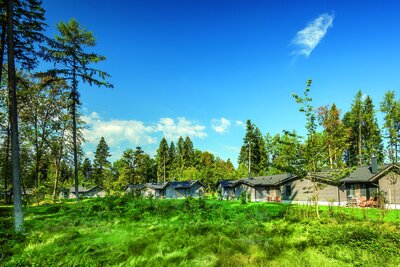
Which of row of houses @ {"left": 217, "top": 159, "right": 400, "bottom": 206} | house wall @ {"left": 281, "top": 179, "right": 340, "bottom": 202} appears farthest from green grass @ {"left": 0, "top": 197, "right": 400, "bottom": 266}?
house wall @ {"left": 281, "top": 179, "right": 340, "bottom": 202}

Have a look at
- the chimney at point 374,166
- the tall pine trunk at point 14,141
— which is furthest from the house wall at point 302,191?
the tall pine trunk at point 14,141

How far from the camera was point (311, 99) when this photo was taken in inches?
612

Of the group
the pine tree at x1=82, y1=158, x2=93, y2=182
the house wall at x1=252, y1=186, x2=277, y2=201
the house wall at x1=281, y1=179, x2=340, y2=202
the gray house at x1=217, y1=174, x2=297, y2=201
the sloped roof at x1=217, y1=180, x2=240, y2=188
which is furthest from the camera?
the pine tree at x1=82, y1=158, x2=93, y2=182

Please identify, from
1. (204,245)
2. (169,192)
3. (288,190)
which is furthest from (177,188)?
(204,245)

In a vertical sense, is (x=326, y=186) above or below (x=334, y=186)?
above

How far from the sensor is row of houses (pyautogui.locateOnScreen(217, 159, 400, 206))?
23636mm

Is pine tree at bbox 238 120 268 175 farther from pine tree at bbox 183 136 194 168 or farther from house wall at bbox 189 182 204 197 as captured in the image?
pine tree at bbox 183 136 194 168

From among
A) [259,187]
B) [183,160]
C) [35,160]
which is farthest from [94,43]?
[183,160]

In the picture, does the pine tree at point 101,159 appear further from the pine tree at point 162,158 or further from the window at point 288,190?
the window at point 288,190

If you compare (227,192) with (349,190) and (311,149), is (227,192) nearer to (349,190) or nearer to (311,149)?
(349,190)

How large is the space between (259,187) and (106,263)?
33.6m

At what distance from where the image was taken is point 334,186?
28.7m

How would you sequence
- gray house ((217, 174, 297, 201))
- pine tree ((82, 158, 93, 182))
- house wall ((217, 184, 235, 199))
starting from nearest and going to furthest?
gray house ((217, 174, 297, 201))
house wall ((217, 184, 235, 199))
pine tree ((82, 158, 93, 182))

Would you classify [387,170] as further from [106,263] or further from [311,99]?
[106,263]
